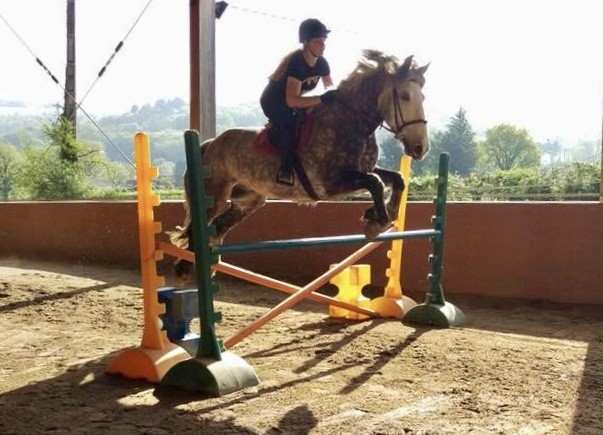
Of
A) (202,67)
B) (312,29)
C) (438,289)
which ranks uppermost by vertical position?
(202,67)

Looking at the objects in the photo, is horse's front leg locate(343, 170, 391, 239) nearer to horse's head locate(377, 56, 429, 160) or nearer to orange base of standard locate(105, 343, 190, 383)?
horse's head locate(377, 56, 429, 160)

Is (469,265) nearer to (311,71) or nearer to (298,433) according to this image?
(311,71)

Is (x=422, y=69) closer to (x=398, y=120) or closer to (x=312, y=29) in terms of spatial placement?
(x=398, y=120)

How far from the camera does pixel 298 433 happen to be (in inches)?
98.0

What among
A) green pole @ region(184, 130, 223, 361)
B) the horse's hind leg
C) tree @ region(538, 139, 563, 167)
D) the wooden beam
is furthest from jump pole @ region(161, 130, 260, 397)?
tree @ region(538, 139, 563, 167)

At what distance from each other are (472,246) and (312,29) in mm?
3312

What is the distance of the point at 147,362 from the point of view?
3.38 m

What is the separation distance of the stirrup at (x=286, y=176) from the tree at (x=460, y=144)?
14.7 ft

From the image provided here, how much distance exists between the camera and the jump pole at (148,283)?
3385 mm

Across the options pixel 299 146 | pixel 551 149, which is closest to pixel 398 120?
pixel 299 146

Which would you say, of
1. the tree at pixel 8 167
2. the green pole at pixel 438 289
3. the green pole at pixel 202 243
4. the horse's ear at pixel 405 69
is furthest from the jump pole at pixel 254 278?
the tree at pixel 8 167

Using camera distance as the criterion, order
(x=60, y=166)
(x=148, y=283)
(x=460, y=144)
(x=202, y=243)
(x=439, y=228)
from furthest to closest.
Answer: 1. (x=60, y=166)
2. (x=460, y=144)
3. (x=439, y=228)
4. (x=148, y=283)
5. (x=202, y=243)

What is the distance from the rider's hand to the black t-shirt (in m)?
0.11

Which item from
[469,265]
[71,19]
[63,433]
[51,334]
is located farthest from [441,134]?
[71,19]
